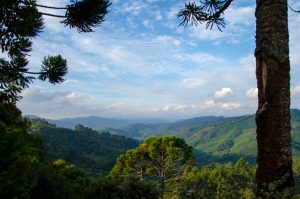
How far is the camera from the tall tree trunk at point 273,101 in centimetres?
437

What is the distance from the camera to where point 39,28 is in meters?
10.8

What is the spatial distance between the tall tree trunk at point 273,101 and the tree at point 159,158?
3021 cm

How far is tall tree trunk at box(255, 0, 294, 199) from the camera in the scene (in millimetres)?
4367

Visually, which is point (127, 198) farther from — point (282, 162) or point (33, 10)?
point (282, 162)

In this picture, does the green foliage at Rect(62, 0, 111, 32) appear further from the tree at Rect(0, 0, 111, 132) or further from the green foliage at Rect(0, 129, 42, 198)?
the green foliage at Rect(0, 129, 42, 198)

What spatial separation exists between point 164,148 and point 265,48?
1227 inches

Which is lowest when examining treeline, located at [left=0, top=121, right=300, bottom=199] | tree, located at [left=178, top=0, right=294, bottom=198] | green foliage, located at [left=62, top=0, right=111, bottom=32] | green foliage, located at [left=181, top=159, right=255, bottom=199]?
green foliage, located at [left=181, top=159, right=255, bottom=199]

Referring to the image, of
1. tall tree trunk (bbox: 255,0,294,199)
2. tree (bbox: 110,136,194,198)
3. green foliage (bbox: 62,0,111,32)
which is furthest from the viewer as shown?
tree (bbox: 110,136,194,198)

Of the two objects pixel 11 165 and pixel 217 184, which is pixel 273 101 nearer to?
pixel 11 165

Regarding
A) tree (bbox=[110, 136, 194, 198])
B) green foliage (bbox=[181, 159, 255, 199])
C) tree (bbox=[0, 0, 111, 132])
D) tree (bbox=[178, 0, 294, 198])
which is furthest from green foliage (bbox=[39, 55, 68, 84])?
green foliage (bbox=[181, 159, 255, 199])

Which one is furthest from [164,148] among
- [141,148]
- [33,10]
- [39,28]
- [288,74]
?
[288,74]

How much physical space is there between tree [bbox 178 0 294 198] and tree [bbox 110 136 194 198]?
99.1 feet

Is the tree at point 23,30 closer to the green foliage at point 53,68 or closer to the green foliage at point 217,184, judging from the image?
the green foliage at point 53,68

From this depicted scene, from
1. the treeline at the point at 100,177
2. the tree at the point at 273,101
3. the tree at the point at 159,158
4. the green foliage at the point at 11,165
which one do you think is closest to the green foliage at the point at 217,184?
the treeline at the point at 100,177
